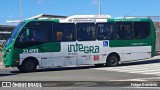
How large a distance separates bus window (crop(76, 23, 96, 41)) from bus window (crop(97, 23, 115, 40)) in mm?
350

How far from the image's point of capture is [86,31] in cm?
2309

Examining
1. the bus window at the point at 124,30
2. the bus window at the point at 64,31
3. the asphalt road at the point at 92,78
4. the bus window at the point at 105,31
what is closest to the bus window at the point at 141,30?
the bus window at the point at 124,30

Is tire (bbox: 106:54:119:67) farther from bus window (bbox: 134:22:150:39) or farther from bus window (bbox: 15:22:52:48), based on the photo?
bus window (bbox: 15:22:52:48)

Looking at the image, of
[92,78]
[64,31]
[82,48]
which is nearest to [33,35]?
[64,31]

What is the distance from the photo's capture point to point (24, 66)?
21.2 m

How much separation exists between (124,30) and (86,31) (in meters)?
2.75

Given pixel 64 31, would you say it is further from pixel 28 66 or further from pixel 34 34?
pixel 28 66

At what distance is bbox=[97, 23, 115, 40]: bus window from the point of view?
23.4 m

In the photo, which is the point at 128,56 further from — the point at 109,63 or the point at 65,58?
the point at 65,58

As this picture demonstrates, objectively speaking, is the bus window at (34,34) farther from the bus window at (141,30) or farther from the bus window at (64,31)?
the bus window at (141,30)

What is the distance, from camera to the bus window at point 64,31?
869 inches

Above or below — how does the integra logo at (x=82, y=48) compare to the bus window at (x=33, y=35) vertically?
below

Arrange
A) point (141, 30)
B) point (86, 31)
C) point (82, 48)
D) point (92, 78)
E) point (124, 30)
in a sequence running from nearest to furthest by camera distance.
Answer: point (92, 78) < point (82, 48) < point (86, 31) < point (124, 30) < point (141, 30)

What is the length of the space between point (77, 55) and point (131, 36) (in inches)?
160
